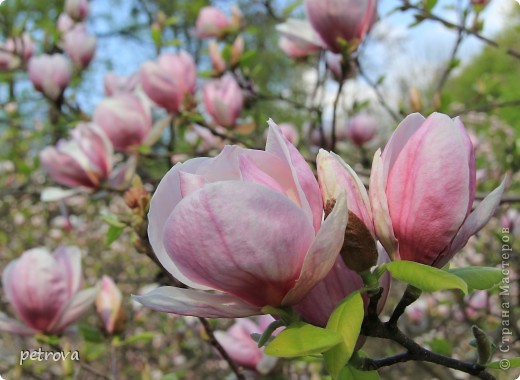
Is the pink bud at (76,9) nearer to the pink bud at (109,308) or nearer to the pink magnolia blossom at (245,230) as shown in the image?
the pink bud at (109,308)

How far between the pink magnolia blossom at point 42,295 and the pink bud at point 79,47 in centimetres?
110

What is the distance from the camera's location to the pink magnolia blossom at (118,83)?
1.64m

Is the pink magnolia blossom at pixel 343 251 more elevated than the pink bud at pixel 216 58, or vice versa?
the pink magnolia blossom at pixel 343 251

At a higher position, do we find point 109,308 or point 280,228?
point 280,228

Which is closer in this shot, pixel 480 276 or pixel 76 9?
pixel 480 276

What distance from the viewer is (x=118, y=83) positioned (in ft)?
5.63

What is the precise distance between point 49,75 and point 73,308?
862 mm

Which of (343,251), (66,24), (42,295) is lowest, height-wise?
(42,295)

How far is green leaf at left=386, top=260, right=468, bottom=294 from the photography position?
365mm

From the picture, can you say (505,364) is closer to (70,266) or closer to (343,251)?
(343,251)

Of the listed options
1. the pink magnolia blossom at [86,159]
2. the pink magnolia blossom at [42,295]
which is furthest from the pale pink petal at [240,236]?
the pink magnolia blossom at [86,159]

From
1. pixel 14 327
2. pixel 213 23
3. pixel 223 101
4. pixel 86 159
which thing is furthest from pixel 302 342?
pixel 213 23

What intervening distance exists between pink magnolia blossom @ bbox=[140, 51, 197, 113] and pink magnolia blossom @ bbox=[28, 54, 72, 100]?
1.29 feet

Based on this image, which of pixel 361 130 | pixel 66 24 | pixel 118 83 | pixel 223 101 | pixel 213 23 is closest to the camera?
pixel 223 101
